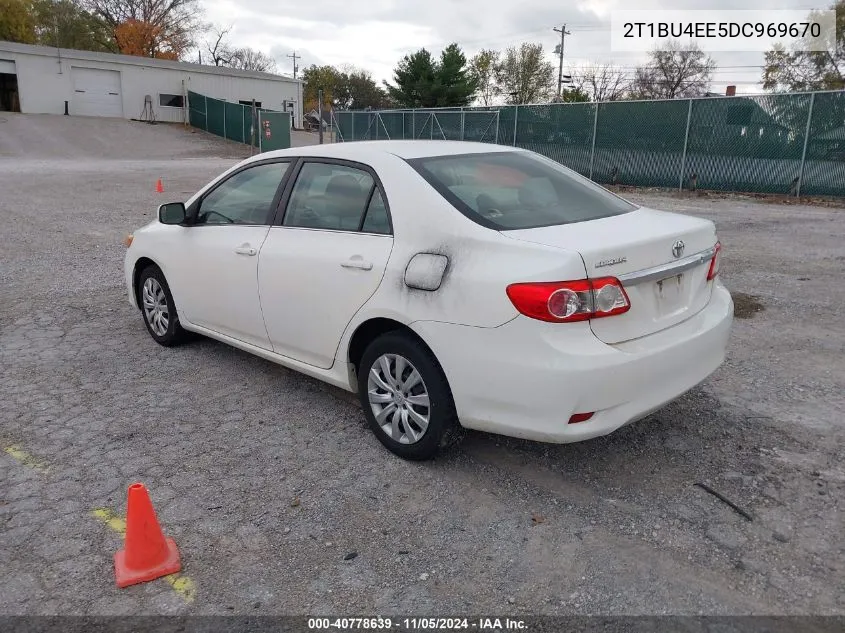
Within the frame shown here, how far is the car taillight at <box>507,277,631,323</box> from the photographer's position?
2928mm

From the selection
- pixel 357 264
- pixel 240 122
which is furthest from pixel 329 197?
pixel 240 122

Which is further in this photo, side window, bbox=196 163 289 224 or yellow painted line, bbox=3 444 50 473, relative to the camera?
side window, bbox=196 163 289 224

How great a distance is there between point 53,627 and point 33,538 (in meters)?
0.64

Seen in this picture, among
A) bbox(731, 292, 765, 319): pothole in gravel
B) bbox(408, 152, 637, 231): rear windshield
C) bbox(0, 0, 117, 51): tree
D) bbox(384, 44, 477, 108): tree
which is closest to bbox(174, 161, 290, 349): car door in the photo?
bbox(408, 152, 637, 231): rear windshield

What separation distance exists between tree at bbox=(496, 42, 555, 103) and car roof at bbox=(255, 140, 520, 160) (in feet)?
216

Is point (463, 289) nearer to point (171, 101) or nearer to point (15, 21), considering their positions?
point (171, 101)

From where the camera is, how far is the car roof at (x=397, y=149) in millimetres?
3916

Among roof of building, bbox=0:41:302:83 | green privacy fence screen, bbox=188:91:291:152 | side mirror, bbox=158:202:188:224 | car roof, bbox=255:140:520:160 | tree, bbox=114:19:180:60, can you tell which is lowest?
side mirror, bbox=158:202:188:224

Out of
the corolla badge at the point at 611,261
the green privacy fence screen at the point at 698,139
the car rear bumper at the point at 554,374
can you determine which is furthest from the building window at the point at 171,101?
the corolla badge at the point at 611,261

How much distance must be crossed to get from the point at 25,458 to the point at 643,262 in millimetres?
3299

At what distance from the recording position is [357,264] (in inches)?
143

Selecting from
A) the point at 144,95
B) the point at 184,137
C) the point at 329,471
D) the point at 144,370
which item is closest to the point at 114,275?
the point at 144,370

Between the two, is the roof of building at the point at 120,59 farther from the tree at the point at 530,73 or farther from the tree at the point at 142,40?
the tree at the point at 530,73

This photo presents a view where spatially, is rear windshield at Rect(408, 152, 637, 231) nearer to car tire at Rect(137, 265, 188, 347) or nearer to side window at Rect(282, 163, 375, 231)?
side window at Rect(282, 163, 375, 231)
